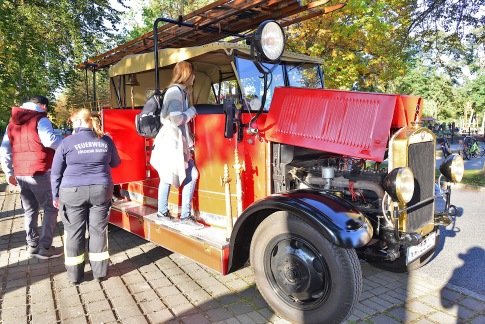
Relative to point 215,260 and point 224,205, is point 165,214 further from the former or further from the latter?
point 215,260

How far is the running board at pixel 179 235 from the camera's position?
126 inches

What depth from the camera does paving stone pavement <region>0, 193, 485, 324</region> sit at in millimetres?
3045

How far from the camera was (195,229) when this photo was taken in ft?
12.0

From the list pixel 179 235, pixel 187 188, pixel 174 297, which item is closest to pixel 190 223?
pixel 179 235

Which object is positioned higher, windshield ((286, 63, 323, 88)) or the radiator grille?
windshield ((286, 63, 323, 88))

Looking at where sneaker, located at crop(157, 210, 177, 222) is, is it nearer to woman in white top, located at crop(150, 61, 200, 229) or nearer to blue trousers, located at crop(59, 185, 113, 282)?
woman in white top, located at crop(150, 61, 200, 229)

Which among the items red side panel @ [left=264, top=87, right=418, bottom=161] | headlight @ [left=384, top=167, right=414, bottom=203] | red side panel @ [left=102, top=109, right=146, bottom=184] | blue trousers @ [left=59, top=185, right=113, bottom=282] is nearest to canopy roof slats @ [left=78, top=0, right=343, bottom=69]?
red side panel @ [left=264, top=87, right=418, bottom=161]

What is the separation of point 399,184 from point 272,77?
1662 millimetres

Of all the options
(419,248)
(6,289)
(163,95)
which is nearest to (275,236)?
(419,248)

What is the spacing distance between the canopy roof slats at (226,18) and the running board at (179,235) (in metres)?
2.12

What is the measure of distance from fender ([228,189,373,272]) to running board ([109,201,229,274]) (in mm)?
133

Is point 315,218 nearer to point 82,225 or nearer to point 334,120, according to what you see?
point 334,120

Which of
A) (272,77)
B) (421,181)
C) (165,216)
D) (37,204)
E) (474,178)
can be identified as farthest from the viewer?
(474,178)

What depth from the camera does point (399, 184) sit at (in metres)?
2.65
